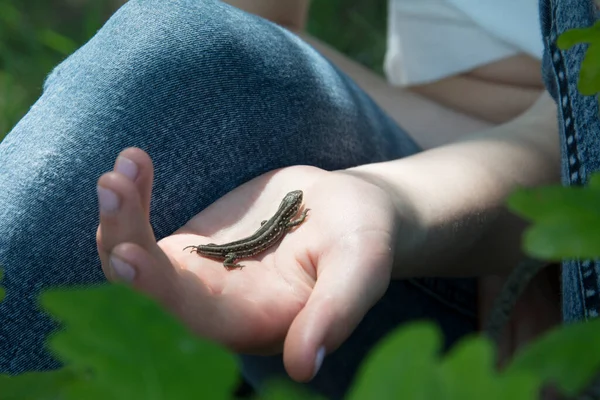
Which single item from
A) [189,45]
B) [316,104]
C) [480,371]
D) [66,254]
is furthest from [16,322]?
[480,371]

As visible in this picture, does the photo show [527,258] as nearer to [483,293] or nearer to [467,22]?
[483,293]

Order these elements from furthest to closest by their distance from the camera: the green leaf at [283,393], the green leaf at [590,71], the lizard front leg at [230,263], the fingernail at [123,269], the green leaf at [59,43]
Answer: the green leaf at [59,43] → the lizard front leg at [230,263] → the fingernail at [123,269] → the green leaf at [590,71] → the green leaf at [283,393]

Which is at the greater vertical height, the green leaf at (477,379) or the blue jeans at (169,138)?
the green leaf at (477,379)

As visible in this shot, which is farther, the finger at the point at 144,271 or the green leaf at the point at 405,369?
the finger at the point at 144,271

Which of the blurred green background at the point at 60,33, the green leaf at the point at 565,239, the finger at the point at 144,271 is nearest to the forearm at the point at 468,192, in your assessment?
the finger at the point at 144,271

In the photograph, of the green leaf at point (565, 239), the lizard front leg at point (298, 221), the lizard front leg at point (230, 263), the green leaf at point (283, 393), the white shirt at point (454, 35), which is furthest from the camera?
the white shirt at point (454, 35)

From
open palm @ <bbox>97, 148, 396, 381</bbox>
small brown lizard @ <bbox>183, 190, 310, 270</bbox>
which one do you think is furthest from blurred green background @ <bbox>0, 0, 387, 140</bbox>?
open palm @ <bbox>97, 148, 396, 381</bbox>

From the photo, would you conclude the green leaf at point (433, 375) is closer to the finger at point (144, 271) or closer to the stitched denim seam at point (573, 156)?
the finger at point (144, 271)

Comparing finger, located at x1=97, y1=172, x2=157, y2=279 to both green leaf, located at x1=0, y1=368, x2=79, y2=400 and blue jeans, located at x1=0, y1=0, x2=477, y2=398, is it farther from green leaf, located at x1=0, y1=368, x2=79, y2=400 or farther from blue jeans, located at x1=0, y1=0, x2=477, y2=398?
green leaf, located at x1=0, y1=368, x2=79, y2=400
